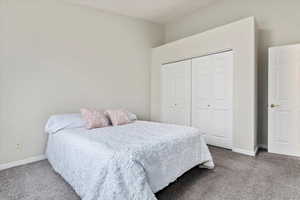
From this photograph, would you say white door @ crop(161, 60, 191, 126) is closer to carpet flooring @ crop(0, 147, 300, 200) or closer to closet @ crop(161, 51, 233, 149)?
closet @ crop(161, 51, 233, 149)

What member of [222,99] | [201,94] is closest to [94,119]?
[201,94]

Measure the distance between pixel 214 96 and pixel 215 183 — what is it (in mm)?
1809

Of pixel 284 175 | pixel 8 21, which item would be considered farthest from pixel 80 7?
pixel 284 175

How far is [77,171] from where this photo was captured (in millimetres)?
1706

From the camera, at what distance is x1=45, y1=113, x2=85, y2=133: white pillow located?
258 centimetres

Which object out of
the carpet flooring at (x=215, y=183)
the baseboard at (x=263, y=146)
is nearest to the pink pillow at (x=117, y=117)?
the carpet flooring at (x=215, y=183)

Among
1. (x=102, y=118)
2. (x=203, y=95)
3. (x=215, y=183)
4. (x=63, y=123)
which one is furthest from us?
(x=203, y=95)

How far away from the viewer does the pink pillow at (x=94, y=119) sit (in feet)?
8.72

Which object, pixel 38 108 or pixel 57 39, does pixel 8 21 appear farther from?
pixel 38 108

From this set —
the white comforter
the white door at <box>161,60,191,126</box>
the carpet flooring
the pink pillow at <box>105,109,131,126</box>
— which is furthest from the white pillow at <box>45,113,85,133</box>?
the white door at <box>161,60,191,126</box>

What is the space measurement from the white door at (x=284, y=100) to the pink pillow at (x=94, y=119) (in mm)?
2855

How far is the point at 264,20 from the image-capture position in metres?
3.20

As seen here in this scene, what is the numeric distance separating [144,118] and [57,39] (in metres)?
2.53

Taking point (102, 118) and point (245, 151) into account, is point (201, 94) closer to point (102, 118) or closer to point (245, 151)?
point (245, 151)
